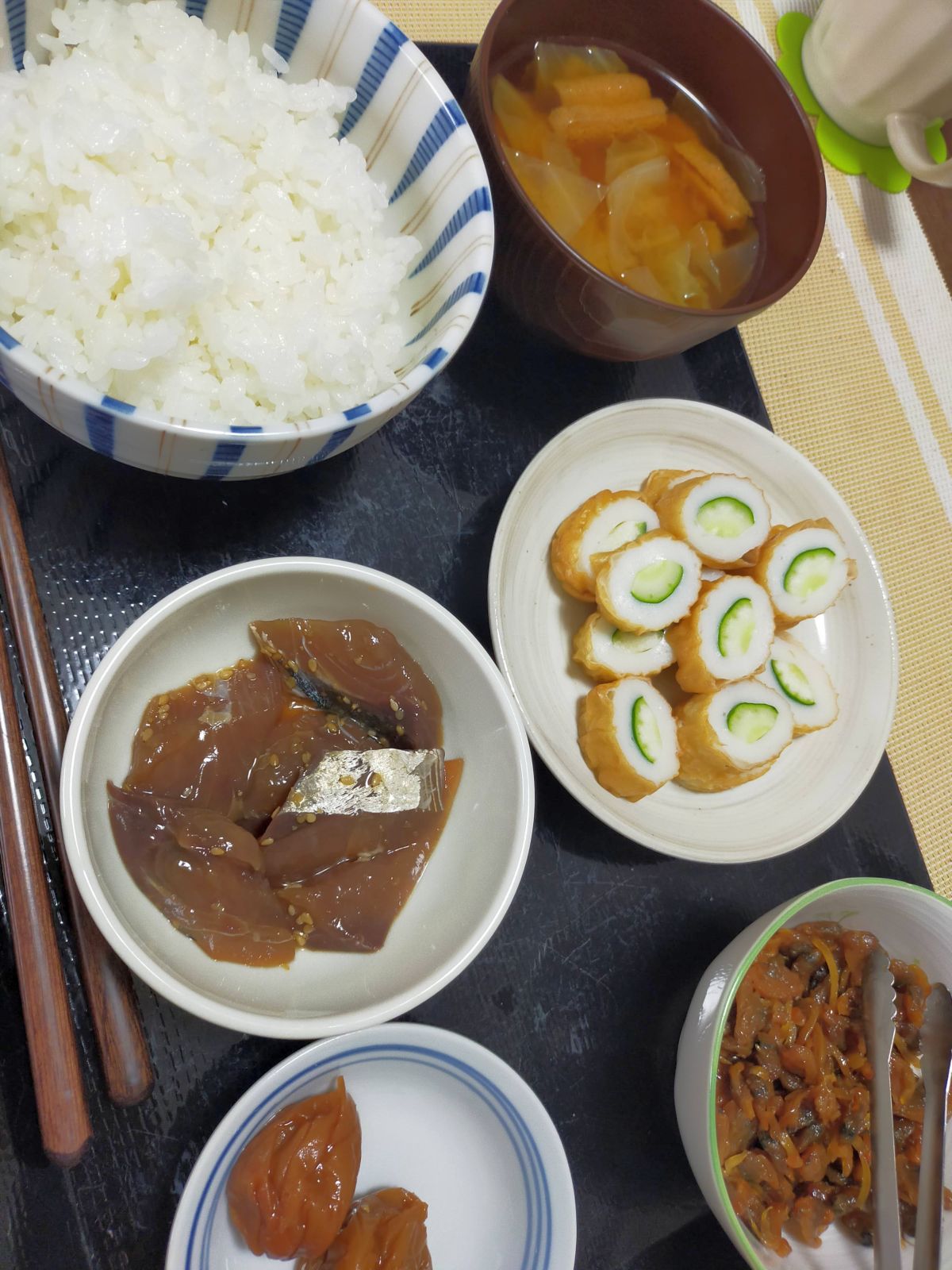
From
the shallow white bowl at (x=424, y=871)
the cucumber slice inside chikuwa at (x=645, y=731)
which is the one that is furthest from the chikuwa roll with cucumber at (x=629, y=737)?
the shallow white bowl at (x=424, y=871)

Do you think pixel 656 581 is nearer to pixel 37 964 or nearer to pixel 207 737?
pixel 207 737

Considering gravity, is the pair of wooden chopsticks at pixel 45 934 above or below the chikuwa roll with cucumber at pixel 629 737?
below

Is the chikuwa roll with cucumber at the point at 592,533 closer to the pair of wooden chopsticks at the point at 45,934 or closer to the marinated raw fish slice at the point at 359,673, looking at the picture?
the marinated raw fish slice at the point at 359,673

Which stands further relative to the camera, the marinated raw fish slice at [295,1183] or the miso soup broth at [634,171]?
the miso soup broth at [634,171]

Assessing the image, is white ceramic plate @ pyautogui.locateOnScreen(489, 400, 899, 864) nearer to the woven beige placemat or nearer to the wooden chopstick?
the woven beige placemat

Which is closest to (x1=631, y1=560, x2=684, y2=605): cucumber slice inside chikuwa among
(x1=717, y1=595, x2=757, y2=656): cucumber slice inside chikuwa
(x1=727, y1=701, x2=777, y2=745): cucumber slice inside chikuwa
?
(x1=717, y1=595, x2=757, y2=656): cucumber slice inside chikuwa

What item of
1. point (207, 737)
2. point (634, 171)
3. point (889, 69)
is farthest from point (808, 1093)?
point (889, 69)

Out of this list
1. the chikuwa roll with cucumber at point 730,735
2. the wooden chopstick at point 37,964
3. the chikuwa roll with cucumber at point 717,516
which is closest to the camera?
the wooden chopstick at point 37,964
